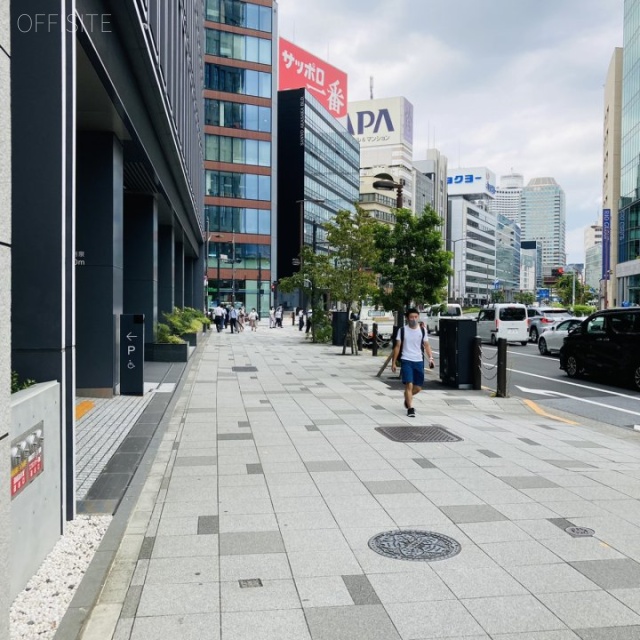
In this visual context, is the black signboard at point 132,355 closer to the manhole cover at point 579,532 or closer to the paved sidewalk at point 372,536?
the paved sidewalk at point 372,536

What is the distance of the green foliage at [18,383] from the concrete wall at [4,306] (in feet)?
4.71

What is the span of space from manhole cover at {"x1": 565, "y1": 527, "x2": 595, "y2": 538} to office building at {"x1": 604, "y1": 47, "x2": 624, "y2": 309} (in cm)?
6916

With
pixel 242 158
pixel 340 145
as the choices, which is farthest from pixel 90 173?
pixel 340 145

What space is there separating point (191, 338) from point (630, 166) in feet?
163

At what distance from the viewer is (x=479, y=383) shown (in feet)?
50.0

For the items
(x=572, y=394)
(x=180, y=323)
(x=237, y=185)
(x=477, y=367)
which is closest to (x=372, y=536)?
(x=477, y=367)

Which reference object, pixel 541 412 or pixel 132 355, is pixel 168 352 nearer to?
pixel 132 355

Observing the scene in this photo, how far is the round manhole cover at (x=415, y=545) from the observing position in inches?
194

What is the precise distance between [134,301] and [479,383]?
10.0 m

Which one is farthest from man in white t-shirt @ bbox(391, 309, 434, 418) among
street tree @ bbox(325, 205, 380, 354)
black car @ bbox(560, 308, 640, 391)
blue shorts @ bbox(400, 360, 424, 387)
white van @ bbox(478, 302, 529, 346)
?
white van @ bbox(478, 302, 529, 346)

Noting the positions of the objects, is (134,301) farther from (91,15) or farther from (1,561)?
(1,561)

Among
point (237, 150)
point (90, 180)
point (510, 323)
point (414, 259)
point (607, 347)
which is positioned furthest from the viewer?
point (237, 150)

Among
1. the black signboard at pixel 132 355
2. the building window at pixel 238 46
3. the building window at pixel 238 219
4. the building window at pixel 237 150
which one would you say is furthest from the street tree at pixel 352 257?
the building window at pixel 238 46

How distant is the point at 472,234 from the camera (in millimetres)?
169625
